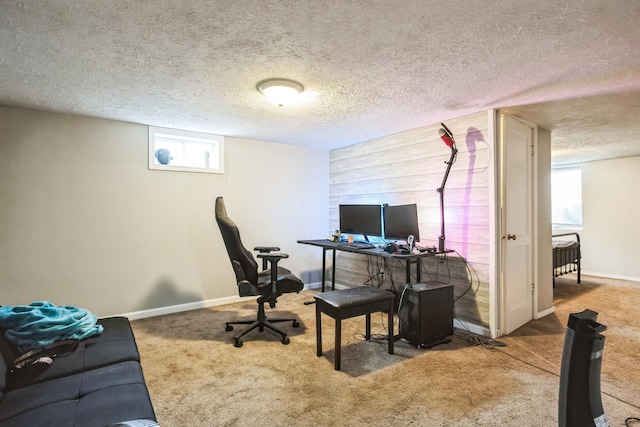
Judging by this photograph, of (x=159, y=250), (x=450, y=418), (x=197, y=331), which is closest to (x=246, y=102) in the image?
(x=159, y=250)

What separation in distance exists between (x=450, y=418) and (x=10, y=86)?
3838 mm

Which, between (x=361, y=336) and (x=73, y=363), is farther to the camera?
(x=361, y=336)

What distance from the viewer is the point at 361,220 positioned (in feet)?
12.8

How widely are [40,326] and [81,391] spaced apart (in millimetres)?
641

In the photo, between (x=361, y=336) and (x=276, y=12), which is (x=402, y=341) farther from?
(x=276, y=12)

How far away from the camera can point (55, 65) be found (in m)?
2.05

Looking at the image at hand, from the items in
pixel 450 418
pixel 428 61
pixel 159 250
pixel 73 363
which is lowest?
pixel 450 418

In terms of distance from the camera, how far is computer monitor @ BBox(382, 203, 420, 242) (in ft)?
10.5

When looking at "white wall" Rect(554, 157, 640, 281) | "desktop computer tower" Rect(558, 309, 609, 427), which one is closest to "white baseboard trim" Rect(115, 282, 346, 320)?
"desktop computer tower" Rect(558, 309, 609, 427)

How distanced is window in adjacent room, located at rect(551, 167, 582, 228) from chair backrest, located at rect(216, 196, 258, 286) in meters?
6.25

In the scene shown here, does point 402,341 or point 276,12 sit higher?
point 276,12

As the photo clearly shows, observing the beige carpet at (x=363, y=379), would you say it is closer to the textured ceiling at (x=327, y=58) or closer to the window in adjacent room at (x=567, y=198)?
the textured ceiling at (x=327, y=58)

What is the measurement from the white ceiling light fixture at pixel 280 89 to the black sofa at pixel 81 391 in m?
1.94

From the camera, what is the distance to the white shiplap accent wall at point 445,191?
294 cm
